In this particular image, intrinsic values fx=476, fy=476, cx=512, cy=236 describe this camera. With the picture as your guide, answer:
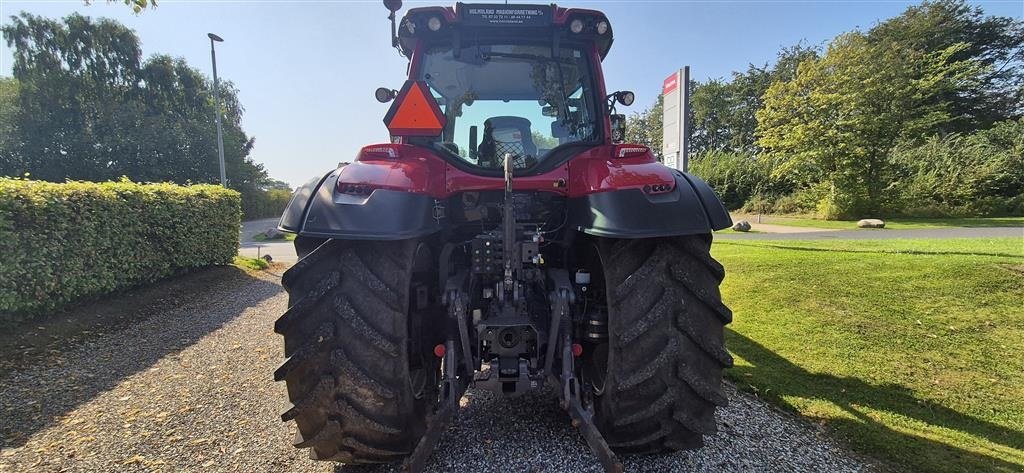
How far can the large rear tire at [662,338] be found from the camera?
86.4 inches

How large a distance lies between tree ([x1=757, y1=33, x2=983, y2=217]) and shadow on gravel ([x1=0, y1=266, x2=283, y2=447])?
22462mm

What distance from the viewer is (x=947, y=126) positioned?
96.5 feet

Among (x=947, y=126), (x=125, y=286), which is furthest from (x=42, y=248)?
(x=947, y=126)

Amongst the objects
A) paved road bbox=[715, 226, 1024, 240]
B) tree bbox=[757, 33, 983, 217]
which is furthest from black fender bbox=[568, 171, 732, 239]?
tree bbox=[757, 33, 983, 217]

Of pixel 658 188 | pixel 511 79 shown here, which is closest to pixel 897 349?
pixel 658 188

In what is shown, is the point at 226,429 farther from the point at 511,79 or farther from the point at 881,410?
the point at 881,410

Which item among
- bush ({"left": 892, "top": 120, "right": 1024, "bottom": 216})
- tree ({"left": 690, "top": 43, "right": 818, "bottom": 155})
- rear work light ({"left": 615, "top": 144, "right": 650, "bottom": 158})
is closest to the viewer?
rear work light ({"left": 615, "top": 144, "right": 650, "bottom": 158})

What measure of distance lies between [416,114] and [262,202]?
37.4 meters

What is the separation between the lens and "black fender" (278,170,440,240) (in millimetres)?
2023

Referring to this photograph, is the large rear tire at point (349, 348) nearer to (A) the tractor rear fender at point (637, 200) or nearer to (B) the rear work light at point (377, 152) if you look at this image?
(B) the rear work light at point (377, 152)

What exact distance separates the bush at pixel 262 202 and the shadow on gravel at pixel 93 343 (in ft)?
91.8

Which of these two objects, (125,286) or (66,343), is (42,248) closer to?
(66,343)

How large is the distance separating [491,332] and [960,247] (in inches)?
364

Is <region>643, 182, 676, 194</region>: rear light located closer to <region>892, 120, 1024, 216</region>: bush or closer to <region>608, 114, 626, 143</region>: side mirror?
<region>608, 114, 626, 143</region>: side mirror
